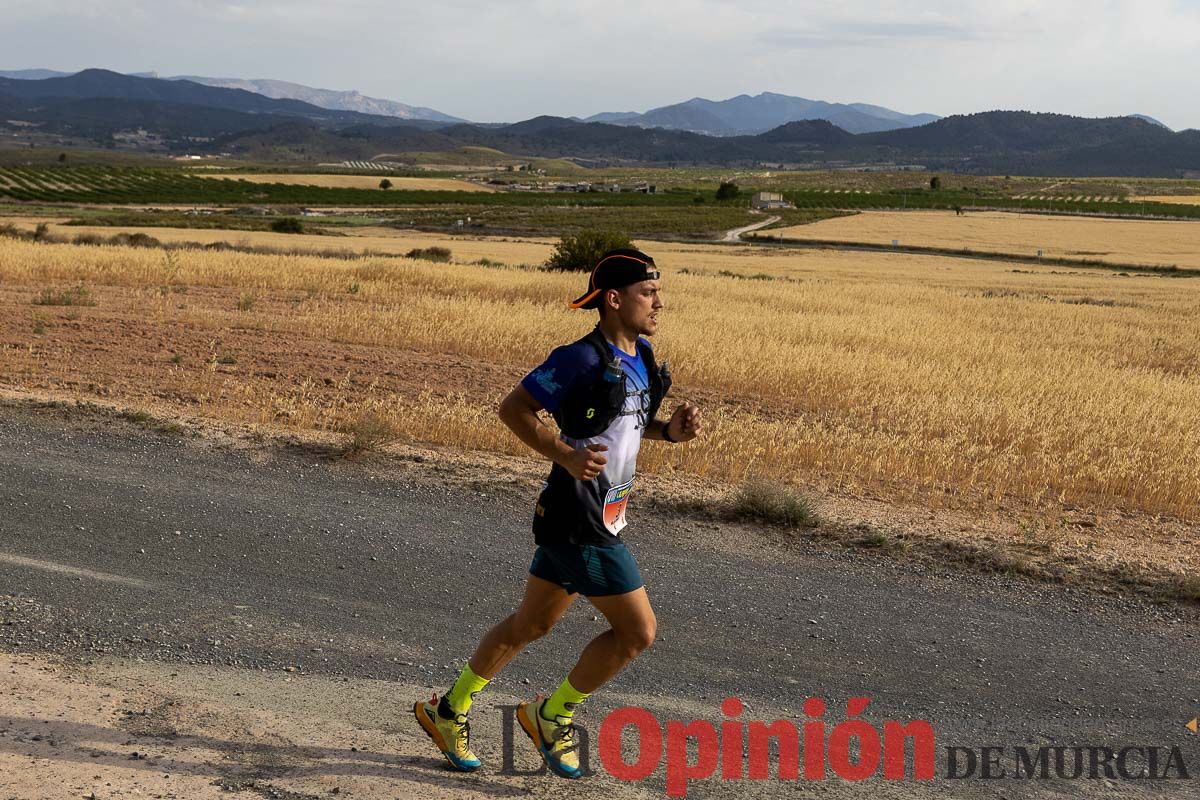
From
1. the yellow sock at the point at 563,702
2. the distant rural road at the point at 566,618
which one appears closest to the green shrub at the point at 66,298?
the distant rural road at the point at 566,618

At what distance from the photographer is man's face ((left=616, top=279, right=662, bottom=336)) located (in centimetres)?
451

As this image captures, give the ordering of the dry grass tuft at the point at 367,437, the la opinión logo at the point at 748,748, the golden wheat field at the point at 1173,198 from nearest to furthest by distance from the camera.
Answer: the la opinión logo at the point at 748,748, the dry grass tuft at the point at 367,437, the golden wheat field at the point at 1173,198

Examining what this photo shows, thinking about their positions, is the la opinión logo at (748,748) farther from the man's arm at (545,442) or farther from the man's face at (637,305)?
the man's face at (637,305)

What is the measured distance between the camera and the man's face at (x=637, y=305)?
4512 mm

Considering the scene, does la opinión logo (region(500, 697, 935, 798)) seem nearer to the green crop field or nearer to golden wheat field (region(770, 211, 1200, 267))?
golden wheat field (region(770, 211, 1200, 267))

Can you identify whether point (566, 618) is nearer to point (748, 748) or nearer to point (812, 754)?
point (748, 748)

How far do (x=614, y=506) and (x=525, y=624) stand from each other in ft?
2.22

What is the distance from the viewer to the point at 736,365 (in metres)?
17.7

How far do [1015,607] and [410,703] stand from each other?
13.2 ft

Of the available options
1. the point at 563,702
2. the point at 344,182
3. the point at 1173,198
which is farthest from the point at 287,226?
the point at 1173,198

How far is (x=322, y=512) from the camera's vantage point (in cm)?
852

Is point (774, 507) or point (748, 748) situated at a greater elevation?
point (774, 507)

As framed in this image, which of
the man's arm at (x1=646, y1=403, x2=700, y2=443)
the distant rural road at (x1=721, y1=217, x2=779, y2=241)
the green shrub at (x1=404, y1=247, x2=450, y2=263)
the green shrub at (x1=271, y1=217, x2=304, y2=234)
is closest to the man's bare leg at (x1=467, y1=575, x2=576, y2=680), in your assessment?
the man's arm at (x1=646, y1=403, x2=700, y2=443)

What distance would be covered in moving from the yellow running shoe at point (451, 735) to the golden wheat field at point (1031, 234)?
2723 inches
